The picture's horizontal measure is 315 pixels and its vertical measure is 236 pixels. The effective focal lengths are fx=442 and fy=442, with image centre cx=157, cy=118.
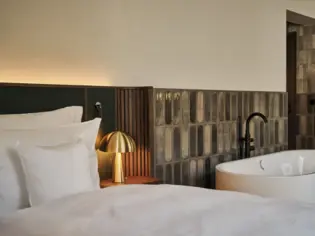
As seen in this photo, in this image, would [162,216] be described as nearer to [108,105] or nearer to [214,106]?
[108,105]

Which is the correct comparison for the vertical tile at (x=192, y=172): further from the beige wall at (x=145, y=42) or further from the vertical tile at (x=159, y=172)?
the beige wall at (x=145, y=42)

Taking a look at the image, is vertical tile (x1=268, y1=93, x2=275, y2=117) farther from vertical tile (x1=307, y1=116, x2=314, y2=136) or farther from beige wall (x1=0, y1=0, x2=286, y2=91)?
vertical tile (x1=307, y1=116, x2=314, y2=136)

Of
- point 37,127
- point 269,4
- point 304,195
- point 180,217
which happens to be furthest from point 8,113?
point 269,4

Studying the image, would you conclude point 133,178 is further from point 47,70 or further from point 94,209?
point 94,209

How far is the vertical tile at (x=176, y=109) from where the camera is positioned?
139 inches

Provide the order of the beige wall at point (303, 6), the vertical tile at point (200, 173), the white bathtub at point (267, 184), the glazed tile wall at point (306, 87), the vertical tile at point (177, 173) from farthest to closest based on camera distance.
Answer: the glazed tile wall at point (306, 87)
the beige wall at point (303, 6)
the vertical tile at point (200, 173)
the vertical tile at point (177, 173)
the white bathtub at point (267, 184)

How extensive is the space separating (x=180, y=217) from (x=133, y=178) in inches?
58.2

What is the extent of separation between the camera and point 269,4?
15.5ft

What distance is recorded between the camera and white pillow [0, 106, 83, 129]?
2420 mm

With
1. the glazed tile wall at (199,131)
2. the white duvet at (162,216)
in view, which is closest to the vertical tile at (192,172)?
the glazed tile wall at (199,131)

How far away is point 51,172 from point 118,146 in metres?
0.83

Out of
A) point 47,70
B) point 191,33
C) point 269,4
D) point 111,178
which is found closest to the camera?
point 47,70

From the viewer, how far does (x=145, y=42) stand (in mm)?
3477

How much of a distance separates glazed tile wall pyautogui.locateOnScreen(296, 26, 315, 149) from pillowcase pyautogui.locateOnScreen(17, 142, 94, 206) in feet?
14.2
